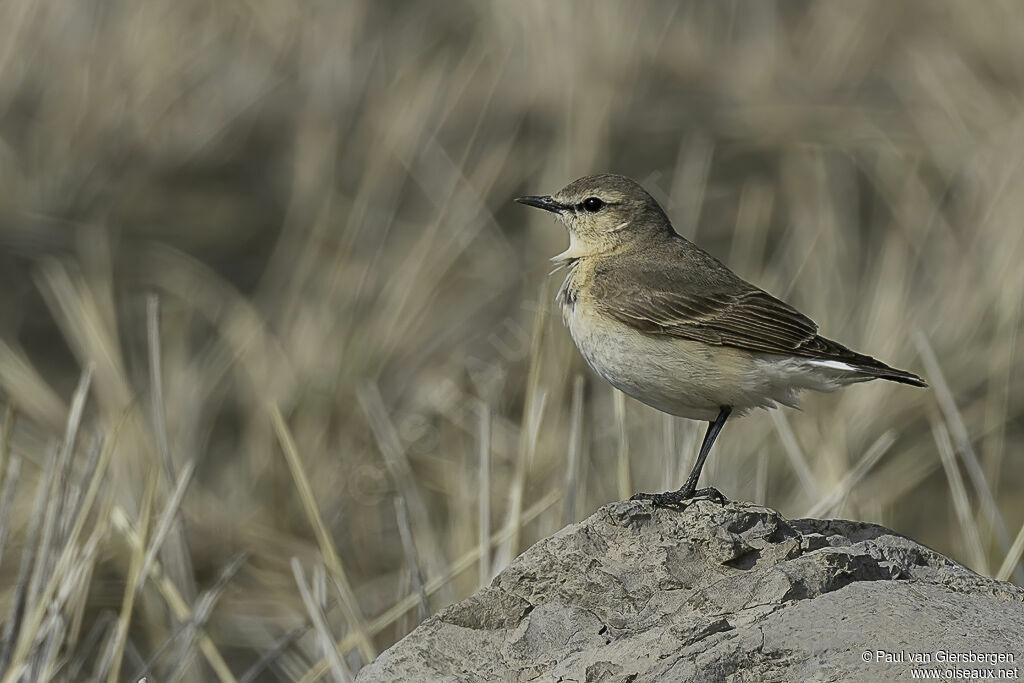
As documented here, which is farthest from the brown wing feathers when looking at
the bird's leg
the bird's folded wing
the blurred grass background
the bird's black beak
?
the bird's black beak

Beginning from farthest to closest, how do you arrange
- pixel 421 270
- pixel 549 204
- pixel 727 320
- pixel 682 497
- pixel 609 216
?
pixel 421 270 < pixel 549 204 < pixel 609 216 < pixel 727 320 < pixel 682 497

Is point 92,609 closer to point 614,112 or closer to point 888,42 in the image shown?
point 614,112

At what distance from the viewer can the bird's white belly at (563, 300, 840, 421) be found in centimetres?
432

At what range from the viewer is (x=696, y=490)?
4336mm

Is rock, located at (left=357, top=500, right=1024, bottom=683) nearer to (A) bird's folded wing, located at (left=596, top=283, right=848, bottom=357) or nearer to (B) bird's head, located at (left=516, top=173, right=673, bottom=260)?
(A) bird's folded wing, located at (left=596, top=283, right=848, bottom=357)

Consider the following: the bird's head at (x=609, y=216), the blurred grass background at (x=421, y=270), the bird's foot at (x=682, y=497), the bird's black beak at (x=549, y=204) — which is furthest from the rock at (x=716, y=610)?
the bird's black beak at (x=549, y=204)

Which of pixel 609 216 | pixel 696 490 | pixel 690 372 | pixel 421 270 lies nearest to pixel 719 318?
pixel 690 372

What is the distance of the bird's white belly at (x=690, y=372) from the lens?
4320 mm

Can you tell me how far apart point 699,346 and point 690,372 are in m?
0.09

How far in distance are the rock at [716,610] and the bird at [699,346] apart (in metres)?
0.73

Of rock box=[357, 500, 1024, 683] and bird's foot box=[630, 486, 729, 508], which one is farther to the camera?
bird's foot box=[630, 486, 729, 508]

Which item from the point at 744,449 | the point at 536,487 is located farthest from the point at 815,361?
the point at 744,449

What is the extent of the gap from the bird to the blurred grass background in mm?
354

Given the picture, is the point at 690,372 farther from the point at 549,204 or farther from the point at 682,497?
the point at 549,204
